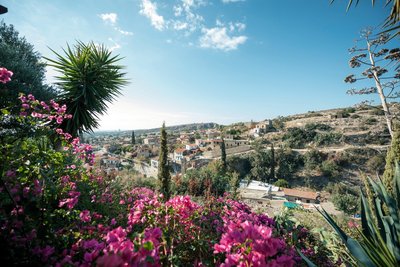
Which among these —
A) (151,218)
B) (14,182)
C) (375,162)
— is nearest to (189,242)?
(151,218)

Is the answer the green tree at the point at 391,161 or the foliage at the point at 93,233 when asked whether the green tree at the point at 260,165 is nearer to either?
the green tree at the point at 391,161

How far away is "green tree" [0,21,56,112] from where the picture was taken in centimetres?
648

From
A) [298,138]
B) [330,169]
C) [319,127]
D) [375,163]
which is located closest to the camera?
[375,163]

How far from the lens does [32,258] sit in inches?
61.1

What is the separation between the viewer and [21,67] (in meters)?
6.82

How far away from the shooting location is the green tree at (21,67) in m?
6.48

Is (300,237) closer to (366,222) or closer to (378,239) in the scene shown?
(366,222)

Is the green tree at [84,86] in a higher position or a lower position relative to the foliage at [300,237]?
higher

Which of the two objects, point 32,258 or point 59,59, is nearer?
point 32,258

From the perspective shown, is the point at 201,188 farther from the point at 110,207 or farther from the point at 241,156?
the point at 241,156

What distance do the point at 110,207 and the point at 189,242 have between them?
216cm

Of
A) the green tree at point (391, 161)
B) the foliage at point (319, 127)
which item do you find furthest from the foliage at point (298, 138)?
the green tree at point (391, 161)

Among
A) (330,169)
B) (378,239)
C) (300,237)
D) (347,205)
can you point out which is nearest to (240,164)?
(330,169)

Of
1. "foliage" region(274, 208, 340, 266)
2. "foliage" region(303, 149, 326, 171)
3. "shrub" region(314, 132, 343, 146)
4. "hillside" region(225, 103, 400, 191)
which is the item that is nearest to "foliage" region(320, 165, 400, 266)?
"foliage" region(274, 208, 340, 266)
